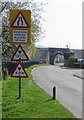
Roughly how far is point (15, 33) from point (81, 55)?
365ft

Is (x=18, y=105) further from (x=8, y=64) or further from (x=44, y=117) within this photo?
(x=8, y=64)

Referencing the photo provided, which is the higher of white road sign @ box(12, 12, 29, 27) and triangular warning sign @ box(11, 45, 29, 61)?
white road sign @ box(12, 12, 29, 27)

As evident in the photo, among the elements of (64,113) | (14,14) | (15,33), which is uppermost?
(14,14)

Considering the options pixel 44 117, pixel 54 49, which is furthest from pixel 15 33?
pixel 54 49

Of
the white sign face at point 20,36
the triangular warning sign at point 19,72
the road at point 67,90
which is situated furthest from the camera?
the road at point 67,90

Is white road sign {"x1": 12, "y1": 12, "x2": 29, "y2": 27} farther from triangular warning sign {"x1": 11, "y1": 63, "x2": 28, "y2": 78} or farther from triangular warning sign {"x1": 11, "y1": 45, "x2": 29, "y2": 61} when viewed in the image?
triangular warning sign {"x1": 11, "y1": 63, "x2": 28, "y2": 78}

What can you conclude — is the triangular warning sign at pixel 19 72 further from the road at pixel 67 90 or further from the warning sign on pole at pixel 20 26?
the road at pixel 67 90

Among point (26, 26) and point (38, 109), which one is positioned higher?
point (26, 26)

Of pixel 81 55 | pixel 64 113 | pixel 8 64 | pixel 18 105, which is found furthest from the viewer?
pixel 81 55

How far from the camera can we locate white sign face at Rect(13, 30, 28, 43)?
27.7 ft

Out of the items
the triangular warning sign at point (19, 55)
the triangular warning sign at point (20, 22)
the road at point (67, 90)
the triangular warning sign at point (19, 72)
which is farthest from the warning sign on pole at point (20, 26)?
the road at point (67, 90)

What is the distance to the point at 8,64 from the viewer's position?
28.8 m

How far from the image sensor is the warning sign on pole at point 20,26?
27.8ft

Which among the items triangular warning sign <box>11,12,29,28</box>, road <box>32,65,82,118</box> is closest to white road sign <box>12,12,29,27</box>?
triangular warning sign <box>11,12,29,28</box>
